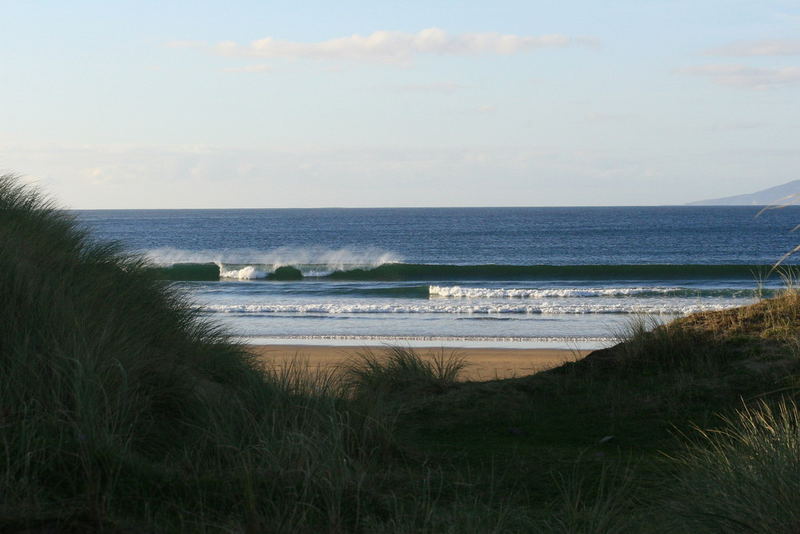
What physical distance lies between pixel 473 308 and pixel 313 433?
18.8m

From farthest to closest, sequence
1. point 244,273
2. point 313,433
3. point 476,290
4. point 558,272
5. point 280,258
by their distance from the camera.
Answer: point 280,258 → point 244,273 → point 558,272 → point 476,290 → point 313,433

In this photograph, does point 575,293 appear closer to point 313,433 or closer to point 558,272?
point 558,272

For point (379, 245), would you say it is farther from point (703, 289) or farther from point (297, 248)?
point (703, 289)

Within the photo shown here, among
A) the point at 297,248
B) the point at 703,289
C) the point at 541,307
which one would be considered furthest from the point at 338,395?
the point at 297,248

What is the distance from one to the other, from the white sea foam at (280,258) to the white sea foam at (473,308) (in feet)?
12.6

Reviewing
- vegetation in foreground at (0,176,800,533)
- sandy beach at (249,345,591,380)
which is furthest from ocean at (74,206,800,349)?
vegetation in foreground at (0,176,800,533)

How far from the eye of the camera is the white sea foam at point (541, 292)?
26.9 m

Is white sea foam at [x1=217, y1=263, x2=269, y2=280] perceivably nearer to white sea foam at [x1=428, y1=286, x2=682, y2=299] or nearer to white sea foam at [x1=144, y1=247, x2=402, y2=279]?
white sea foam at [x1=144, y1=247, x2=402, y2=279]

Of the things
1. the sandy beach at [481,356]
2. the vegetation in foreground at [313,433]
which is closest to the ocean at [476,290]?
the sandy beach at [481,356]

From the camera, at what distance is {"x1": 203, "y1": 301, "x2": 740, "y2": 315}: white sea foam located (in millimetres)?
22359

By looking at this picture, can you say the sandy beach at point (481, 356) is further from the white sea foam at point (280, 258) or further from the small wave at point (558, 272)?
the small wave at point (558, 272)

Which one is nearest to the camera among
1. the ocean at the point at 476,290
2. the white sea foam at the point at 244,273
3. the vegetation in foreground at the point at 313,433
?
the vegetation in foreground at the point at 313,433

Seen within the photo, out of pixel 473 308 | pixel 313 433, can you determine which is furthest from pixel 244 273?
pixel 313 433

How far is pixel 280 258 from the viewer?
5403 centimetres
